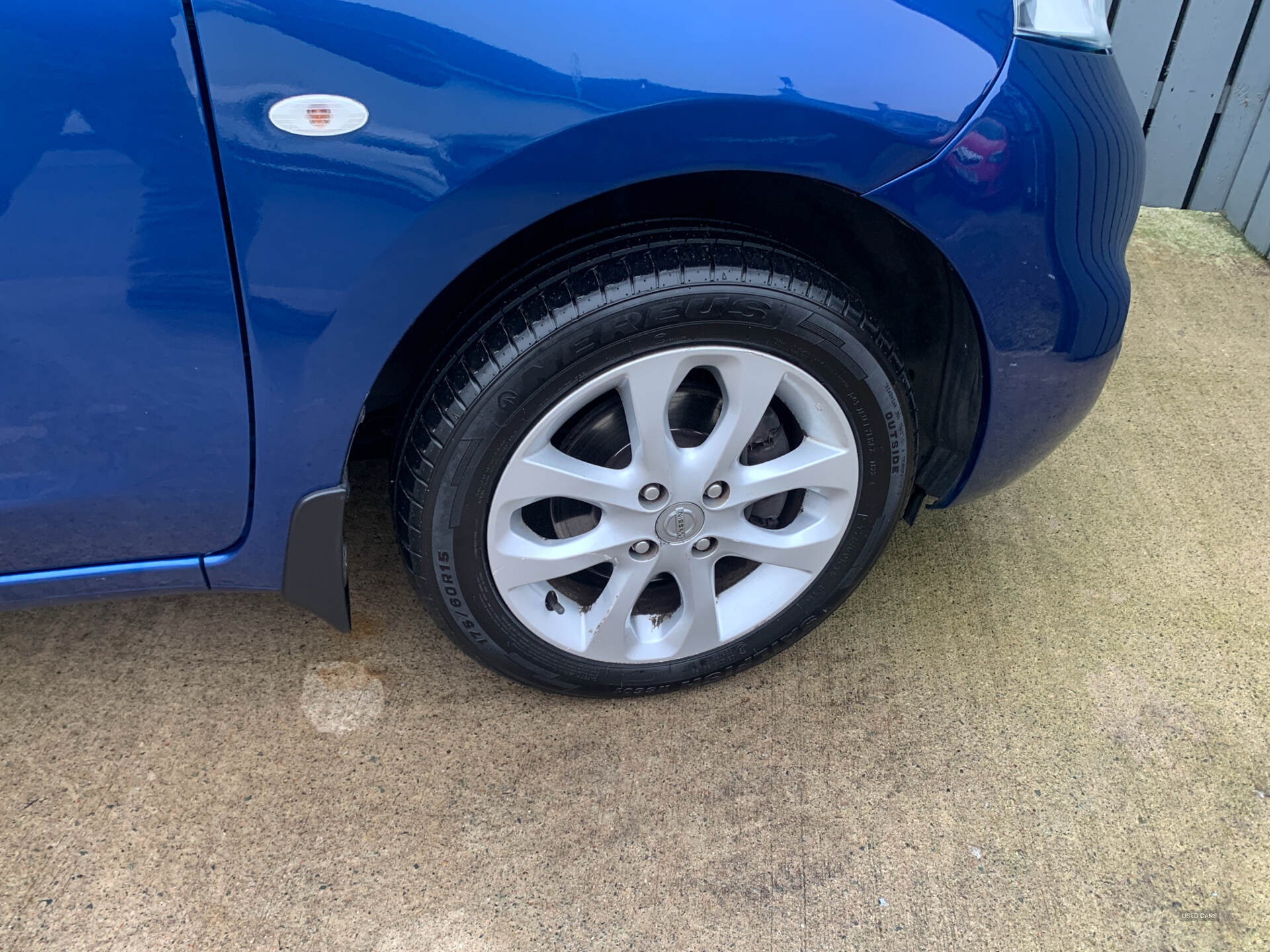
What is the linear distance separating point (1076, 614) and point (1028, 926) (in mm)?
793

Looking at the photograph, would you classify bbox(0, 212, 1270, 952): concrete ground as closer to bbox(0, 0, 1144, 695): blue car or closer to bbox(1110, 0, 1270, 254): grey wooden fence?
bbox(0, 0, 1144, 695): blue car

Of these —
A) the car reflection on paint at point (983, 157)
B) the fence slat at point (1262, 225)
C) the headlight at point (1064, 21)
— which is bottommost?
the fence slat at point (1262, 225)

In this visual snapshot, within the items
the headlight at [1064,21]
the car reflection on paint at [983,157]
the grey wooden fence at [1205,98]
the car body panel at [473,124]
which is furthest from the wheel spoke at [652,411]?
the grey wooden fence at [1205,98]

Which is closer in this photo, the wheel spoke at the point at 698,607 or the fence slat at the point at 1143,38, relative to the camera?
the wheel spoke at the point at 698,607

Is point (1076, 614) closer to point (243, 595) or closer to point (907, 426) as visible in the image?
point (907, 426)

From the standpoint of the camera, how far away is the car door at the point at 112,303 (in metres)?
1.06

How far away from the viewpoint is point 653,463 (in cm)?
153

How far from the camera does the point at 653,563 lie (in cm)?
166

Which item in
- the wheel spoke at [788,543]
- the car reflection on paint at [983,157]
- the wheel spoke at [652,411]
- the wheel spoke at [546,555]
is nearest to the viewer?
the car reflection on paint at [983,157]

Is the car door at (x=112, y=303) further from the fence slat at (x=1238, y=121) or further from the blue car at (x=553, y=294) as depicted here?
the fence slat at (x=1238, y=121)

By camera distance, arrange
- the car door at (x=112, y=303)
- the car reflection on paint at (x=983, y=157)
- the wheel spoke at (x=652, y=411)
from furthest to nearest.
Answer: the wheel spoke at (x=652, y=411) < the car reflection on paint at (x=983, y=157) < the car door at (x=112, y=303)

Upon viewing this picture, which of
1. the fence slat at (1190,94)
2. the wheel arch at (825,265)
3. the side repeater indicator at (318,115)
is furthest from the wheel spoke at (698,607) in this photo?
the fence slat at (1190,94)

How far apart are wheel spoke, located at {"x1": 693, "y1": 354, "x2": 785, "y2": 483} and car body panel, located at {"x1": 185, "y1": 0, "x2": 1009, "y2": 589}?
30 cm

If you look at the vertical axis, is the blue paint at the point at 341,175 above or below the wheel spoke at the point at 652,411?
above
